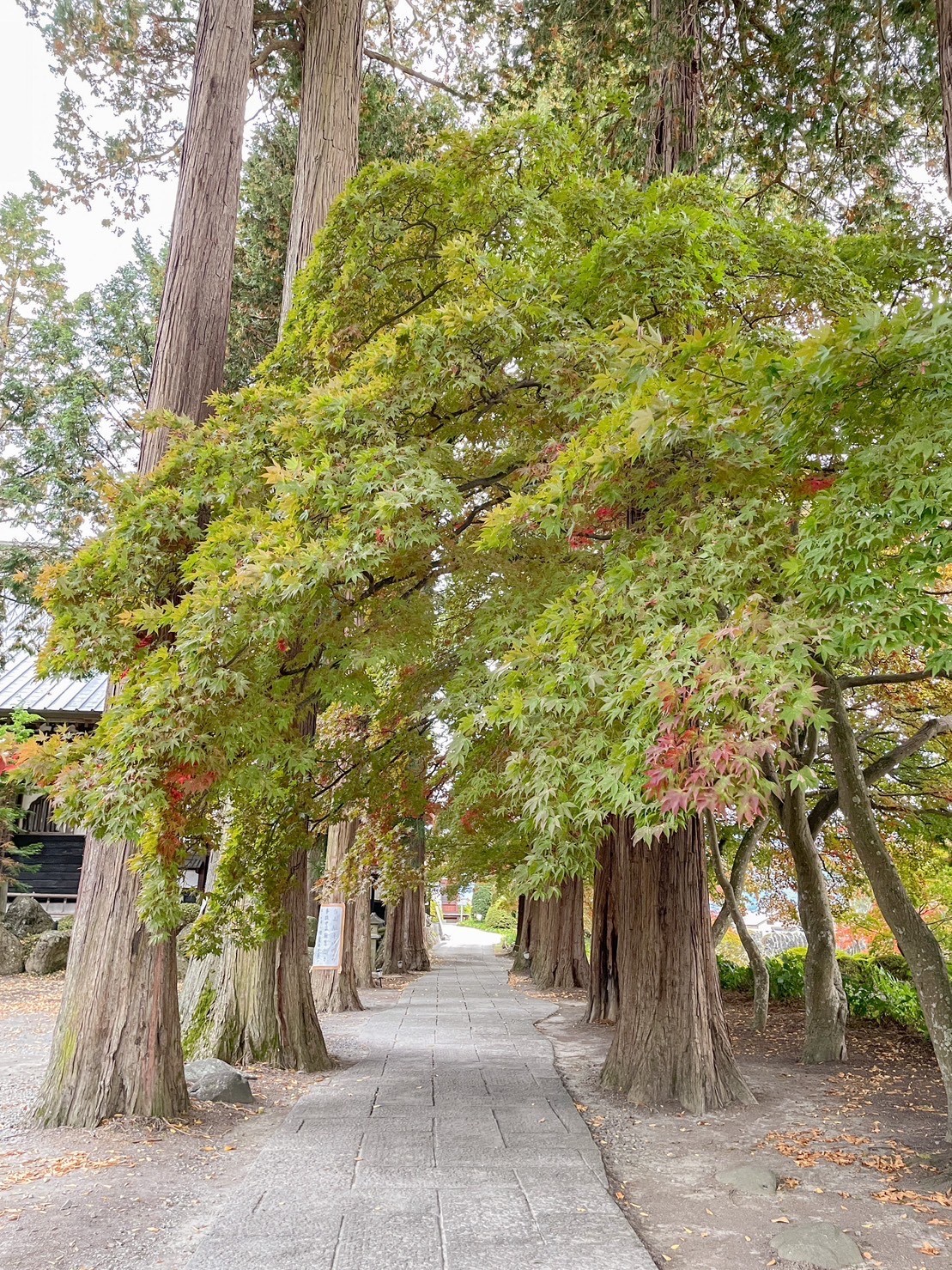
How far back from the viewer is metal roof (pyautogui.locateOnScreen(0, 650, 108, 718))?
17.0 m

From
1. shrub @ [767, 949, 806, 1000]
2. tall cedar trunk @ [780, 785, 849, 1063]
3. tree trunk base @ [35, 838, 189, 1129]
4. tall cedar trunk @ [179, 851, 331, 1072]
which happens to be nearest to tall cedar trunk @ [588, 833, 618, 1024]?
tall cedar trunk @ [780, 785, 849, 1063]

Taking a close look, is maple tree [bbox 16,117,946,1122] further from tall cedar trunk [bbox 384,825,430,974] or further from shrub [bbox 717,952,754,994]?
tall cedar trunk [bbox 384,825,430,974]

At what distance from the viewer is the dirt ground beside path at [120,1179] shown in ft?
12.4

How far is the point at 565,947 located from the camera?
16.9m

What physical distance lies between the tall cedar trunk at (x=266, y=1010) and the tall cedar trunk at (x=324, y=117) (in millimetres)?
6423

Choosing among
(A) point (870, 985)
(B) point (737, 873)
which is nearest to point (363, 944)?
(B) point (737, 873)

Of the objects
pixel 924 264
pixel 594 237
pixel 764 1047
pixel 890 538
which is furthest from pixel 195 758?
pixel 764 1047

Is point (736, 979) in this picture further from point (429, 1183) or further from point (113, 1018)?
point (113, 1018)

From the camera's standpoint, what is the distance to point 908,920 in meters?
5.95

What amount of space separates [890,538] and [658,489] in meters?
1.56

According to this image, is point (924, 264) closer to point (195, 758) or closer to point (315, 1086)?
point (195, 758)

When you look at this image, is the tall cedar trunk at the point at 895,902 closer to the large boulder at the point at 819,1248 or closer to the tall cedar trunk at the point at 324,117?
the large boulder at the point at 819,1248

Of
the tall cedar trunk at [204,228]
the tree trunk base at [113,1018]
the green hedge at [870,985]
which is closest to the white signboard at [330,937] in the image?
the tree trunk base at [113,1018]

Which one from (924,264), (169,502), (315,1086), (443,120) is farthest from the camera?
(443,120)
